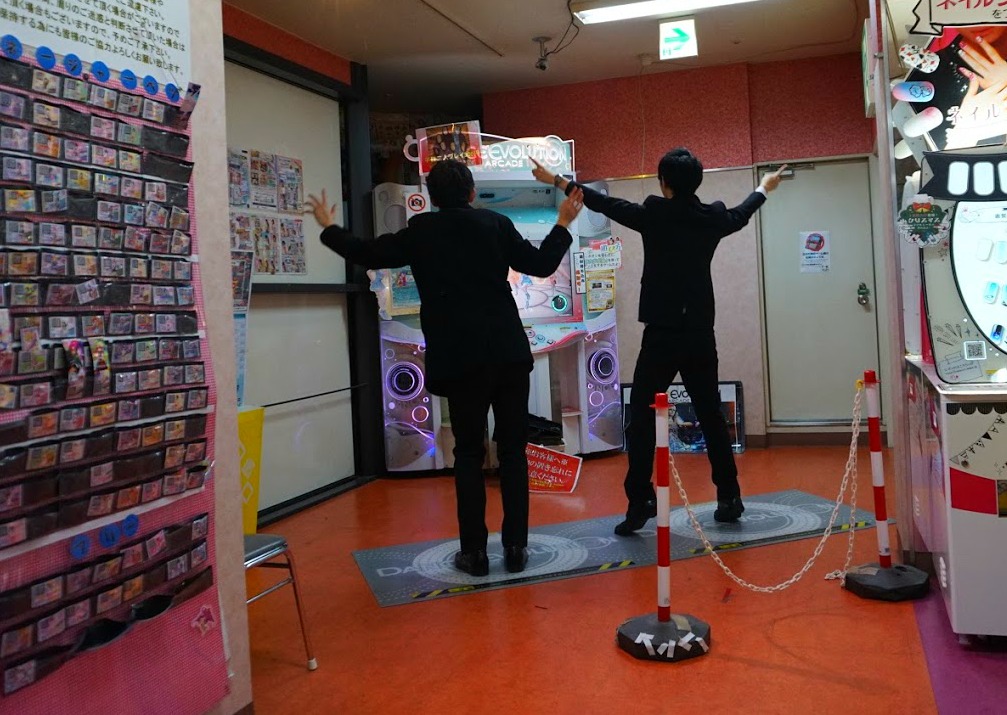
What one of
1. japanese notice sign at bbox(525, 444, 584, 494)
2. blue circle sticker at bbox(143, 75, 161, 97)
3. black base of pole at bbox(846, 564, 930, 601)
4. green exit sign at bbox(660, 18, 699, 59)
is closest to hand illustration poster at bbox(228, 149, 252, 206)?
japanese notice sign at bbox(525, 444, 584, 494)

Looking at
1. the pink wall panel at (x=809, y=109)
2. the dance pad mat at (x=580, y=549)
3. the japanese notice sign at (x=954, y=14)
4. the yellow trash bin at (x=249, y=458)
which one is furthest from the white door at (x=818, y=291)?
the yellow trash bin at (x=249, y=458)

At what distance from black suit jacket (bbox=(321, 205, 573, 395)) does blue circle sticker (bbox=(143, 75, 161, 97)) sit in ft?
3.78

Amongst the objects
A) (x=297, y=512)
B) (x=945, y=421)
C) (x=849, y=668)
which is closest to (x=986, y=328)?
(x=945, y=421)

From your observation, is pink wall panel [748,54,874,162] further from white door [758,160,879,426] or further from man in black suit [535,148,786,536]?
man in black suit [535,148,786,536]

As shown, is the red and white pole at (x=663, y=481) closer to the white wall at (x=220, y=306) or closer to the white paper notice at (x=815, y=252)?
the white wall at (x=220, y=306)

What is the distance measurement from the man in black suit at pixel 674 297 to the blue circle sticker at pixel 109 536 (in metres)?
2.24

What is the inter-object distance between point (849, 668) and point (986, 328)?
1.00m

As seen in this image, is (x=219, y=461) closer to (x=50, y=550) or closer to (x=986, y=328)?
(x=50, y=550)

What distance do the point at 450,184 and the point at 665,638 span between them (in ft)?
5.48

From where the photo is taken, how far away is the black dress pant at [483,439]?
3.06 metres

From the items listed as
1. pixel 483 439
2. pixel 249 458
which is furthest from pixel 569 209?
pixel 249 458

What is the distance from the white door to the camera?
5.76 m

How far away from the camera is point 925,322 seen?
2451mm

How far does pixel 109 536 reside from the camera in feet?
5.51
